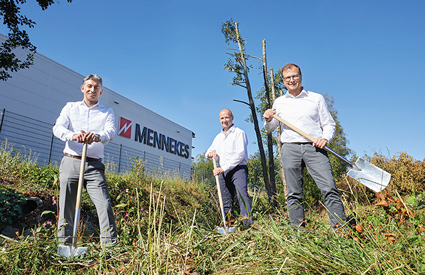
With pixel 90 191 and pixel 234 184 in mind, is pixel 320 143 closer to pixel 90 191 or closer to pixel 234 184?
pixel 234 184

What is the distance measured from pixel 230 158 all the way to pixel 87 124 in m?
1.87

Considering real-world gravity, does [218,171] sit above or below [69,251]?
above

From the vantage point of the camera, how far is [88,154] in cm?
290

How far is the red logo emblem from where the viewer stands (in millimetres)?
20125

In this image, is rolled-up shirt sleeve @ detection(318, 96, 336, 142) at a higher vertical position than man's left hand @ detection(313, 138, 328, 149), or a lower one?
higher

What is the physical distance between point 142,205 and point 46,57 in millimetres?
13072

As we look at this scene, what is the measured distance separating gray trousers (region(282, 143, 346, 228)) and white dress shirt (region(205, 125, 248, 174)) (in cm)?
97

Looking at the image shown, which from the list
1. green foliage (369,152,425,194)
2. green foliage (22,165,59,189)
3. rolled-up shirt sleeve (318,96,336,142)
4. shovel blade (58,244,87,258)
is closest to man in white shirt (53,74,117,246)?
shovel blade (58,244,87,258)

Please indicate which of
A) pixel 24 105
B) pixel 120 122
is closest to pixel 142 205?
pixel 24 105

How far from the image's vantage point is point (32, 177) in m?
5.21

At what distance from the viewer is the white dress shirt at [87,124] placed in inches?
115

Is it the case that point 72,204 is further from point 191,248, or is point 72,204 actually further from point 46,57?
point 46,57

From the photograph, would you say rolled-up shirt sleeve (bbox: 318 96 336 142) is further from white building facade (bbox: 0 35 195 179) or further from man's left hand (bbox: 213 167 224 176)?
white building facade (bbox: 0 35 195 179)

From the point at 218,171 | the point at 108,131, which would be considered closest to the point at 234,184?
the point at 218,171
